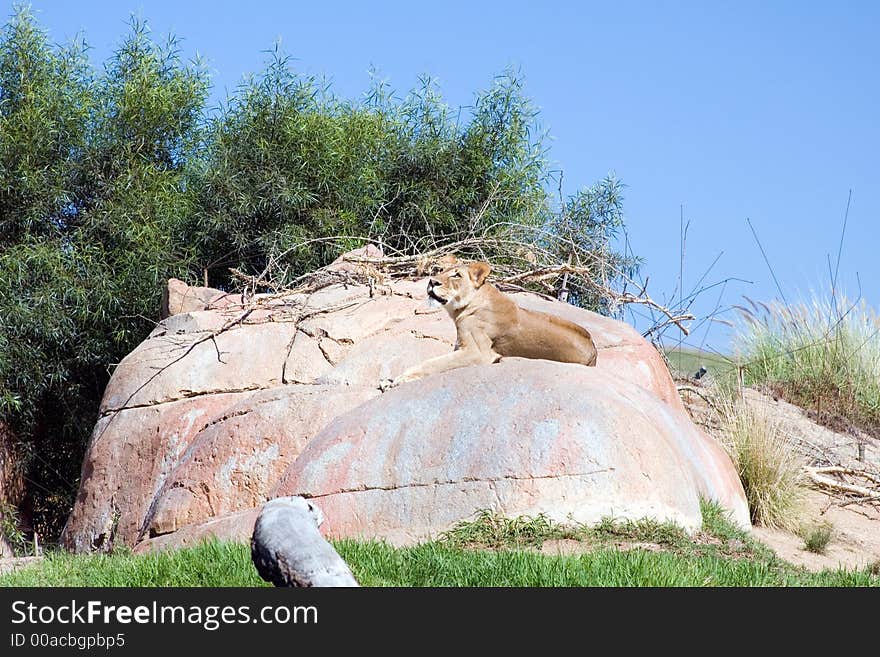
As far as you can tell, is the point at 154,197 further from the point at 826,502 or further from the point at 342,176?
the point at 826,502

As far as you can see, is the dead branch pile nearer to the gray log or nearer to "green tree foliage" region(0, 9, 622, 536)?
"green tree foliage" region(0, 9, 622, 536)

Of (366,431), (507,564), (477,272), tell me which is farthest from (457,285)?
(507,564)

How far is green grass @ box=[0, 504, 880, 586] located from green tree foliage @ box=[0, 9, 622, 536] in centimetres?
902

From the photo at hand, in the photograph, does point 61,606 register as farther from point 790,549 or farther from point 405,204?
point 405,204

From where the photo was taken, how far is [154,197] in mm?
18234

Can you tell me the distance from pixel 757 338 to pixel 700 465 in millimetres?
9570

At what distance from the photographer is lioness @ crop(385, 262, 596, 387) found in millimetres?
9664

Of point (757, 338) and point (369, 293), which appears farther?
point (757, 338)

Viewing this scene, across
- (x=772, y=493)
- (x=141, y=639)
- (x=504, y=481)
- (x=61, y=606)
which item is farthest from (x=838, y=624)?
(x=772, y=493)

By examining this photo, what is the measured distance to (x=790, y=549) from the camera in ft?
35.3

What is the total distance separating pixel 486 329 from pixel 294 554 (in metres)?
4.42

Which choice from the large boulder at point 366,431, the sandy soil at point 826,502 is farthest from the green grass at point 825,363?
the large boulder at point 366,431

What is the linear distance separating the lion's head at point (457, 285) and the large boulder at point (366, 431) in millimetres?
800

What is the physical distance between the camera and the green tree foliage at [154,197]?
17.2m
